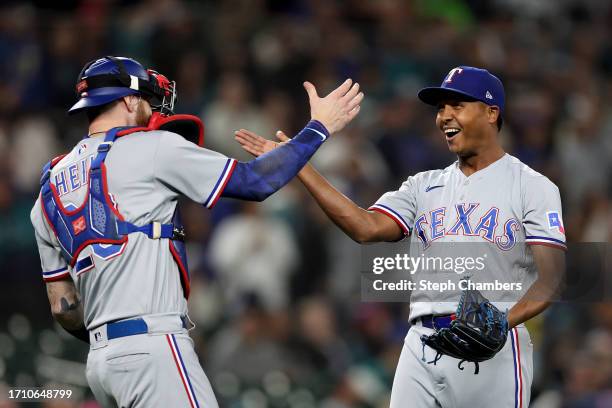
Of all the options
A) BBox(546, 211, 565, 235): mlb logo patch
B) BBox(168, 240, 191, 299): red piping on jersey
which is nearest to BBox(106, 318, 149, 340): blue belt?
BBox(168, 240, 191, 299): red piping on jersey

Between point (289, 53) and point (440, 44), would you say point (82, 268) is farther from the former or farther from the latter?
point (440, 44)

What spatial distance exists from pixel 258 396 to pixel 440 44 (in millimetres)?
4412

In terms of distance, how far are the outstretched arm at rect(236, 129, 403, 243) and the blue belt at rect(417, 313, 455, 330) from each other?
1.46 ft

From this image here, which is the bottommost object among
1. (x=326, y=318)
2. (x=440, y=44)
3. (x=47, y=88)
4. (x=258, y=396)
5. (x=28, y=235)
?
(x=258, y=396)

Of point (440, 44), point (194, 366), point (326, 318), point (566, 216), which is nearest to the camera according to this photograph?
point (194, 366)

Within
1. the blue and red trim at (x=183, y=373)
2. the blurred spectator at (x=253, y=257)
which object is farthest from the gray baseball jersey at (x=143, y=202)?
the blurred spectator at (x=253, y=257)

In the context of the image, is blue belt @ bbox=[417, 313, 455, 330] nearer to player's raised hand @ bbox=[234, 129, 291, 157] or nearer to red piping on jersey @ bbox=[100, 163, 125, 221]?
player's raised hand @ bbox=[234, 129, 291, 157]

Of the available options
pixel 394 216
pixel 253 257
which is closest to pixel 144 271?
pixel 394 216

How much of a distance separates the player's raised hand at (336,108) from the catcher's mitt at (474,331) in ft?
3.03

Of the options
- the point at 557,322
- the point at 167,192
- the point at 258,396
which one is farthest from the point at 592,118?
the point at 167,192

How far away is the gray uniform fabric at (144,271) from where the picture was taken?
4344 mm

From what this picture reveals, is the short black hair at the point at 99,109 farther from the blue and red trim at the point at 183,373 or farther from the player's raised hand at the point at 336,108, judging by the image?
the blue and red trim at the point at 183,373

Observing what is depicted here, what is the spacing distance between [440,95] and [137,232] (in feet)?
5.27

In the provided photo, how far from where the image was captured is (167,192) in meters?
4.48
